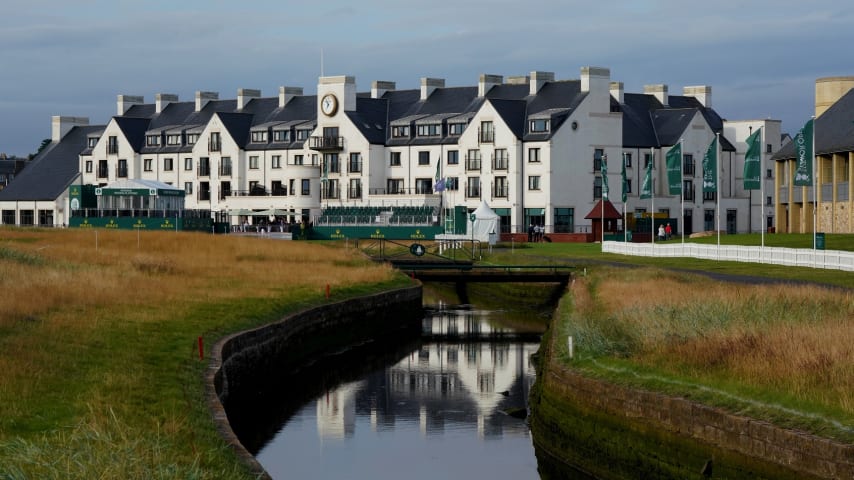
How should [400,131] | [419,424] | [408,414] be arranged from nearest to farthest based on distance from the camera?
1. [419,424]
2. [408,414]
3. [400,131]

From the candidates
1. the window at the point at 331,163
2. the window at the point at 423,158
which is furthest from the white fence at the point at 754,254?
the window at the point at 331,163

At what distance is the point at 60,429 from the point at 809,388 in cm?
1154

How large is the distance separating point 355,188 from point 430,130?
29.6ft

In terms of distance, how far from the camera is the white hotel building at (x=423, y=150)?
112 metres

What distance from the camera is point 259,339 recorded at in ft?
115

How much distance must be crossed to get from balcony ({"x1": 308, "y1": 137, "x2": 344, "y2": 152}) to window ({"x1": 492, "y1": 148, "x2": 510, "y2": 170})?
15591 millimetres

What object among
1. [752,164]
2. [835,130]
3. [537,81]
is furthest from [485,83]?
[752,164]

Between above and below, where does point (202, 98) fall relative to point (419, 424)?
above

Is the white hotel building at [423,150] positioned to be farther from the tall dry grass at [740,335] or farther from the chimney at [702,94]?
the tall dry grass at [740,335]

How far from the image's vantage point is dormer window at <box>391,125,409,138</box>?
11938cm

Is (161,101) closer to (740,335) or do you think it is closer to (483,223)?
(483,223)

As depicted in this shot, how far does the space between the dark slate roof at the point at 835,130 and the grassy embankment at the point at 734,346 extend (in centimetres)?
4754

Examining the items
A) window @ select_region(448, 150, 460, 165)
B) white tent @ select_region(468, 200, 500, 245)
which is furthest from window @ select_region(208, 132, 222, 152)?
white tent @ select_region(468, 200, 500, 245)

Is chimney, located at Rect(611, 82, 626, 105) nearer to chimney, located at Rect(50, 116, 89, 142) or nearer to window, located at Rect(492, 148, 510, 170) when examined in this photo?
window, located at Rect(492, 148, 510, 170)
